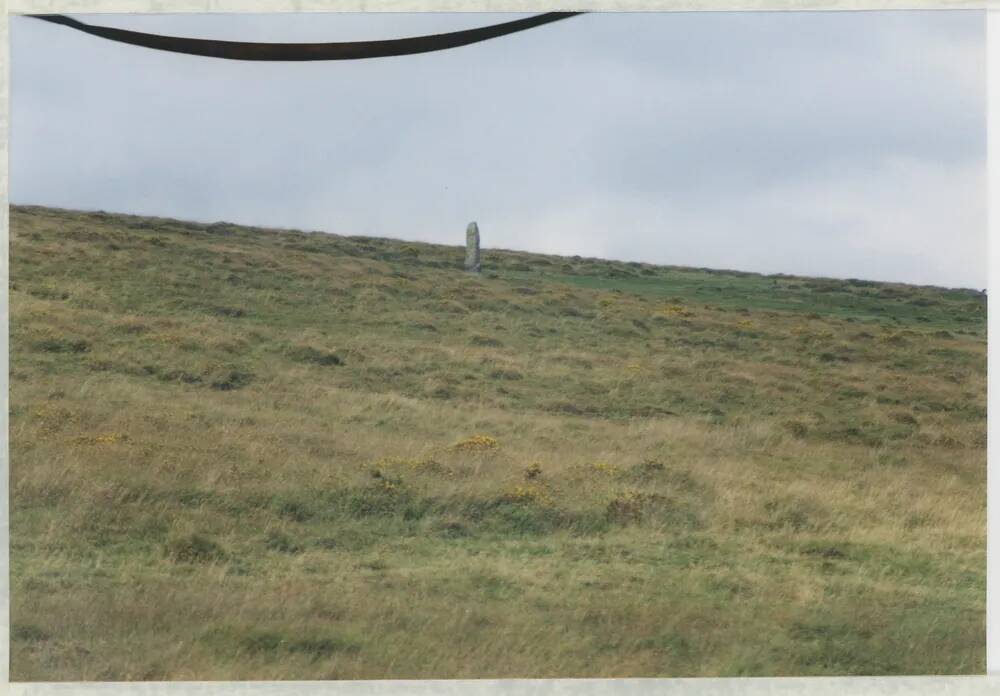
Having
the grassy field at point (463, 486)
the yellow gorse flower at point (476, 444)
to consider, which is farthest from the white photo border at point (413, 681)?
the yellow gorse flower at point (476, 444)

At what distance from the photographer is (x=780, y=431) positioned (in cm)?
1365

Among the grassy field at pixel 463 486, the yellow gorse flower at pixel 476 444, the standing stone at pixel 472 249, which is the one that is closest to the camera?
the grassy field at pixel 463 486

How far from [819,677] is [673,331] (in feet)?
38.9

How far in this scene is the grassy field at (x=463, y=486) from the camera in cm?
782

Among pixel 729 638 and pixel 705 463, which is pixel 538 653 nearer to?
Answer: pixel 729 638

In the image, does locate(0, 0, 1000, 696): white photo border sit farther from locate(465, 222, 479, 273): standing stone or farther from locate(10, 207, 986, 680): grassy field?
locate(465, 222, 479, 273): standing stone

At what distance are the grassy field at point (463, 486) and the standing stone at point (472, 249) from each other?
10.4ft

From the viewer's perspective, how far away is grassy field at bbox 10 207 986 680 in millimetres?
7820

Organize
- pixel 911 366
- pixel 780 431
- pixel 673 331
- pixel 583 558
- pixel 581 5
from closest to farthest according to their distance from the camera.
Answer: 1. pixel 581 5
2. pixel 583 558
3. pixel 780 431
4. pixel 911 366
5. pixel 673 331

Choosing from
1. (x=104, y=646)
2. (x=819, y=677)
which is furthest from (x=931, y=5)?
(x=104, y=646)

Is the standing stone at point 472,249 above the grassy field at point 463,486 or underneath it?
above

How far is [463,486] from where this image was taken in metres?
10.4

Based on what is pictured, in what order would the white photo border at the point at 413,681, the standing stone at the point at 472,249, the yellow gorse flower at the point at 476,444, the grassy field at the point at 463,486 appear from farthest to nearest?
the standing stone at the point at 472,249 → the yellow gorse flower at the point at 476,444 → the grassy field at the point at 463,486 → the white photo border at the point at 413,681

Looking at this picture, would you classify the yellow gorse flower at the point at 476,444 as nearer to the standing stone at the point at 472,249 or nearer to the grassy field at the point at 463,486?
the grassy field at the point at 463,486
